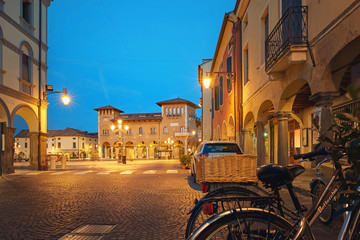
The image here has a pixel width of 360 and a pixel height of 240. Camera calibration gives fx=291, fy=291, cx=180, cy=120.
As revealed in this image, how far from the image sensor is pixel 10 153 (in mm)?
16094

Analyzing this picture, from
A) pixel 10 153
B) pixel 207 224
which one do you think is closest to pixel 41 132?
pixel 10 153

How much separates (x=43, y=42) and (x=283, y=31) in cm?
1670

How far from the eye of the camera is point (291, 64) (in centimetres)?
893

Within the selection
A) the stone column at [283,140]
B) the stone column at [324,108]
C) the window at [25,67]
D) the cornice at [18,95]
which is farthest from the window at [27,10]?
the stone column at [324,108]

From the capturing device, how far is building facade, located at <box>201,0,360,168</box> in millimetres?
6699

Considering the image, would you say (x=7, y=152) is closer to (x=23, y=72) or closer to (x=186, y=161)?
(x=23, y=72)

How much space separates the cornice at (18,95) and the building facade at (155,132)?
47.6 metres

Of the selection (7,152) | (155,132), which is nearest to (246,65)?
(7,152)

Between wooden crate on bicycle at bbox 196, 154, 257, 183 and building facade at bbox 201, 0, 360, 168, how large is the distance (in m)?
1.51

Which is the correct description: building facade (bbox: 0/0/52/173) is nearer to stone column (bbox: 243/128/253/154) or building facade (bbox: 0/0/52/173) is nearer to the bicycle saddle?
stone column (bbox: 243/128/253/154)

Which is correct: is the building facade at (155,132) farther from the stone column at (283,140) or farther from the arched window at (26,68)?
the stone column at (283,140)

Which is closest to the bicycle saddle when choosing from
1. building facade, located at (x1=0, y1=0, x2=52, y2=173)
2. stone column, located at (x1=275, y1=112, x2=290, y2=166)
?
stone column, located at (x1=275, y1=112, x2=290, y2=166)

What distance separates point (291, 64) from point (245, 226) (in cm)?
783

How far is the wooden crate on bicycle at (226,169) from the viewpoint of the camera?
449 cm
